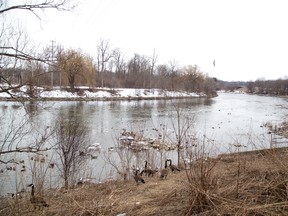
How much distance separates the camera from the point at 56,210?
4.55m

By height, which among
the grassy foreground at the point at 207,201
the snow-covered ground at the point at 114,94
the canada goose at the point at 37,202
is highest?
the snow-covered ground at the point at 114,94

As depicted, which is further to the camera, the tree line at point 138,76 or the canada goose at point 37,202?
the tree line at point 138,76

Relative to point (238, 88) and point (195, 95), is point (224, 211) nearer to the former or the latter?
point (195, 95)

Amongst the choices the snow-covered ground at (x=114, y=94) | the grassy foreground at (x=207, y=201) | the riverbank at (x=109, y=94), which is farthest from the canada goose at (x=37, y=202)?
the snow-covered ground at (x=114, y=94)

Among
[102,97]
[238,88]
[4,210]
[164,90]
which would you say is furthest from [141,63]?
[4,210]

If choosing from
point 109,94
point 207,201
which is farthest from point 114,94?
point 207,201

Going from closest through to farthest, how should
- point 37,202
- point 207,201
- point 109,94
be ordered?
point 207,201, point 37,202, point 109,94

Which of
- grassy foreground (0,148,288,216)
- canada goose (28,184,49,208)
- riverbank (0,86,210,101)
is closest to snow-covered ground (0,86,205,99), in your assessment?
riverbank (0,86,210,101)

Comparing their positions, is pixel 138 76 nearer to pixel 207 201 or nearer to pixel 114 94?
pixel 114 94

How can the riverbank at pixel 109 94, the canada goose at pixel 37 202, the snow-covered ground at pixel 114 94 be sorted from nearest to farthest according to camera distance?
the canada goose at pixel 37 202 → the riverbank at pixel 109 94 → the snow-covered ground at pixel 114 94

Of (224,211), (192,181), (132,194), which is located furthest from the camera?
(132,194)

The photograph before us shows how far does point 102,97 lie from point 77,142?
42.9 metres

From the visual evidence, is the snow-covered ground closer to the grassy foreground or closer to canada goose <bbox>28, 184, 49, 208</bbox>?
canada goose <bbox>28, 184, 49, 208</bbox>

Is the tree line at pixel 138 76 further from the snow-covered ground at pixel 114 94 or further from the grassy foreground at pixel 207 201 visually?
the grassy foreground at pixel 207 201
